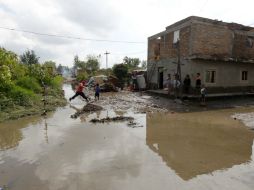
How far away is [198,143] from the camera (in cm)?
770

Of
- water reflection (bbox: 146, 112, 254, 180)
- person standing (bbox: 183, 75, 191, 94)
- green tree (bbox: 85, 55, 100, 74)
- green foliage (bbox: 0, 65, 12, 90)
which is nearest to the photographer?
water reflection (bbox: 146, 112, 254, 180)

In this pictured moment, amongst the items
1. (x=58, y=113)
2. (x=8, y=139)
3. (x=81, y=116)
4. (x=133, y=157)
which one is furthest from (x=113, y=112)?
(x=133, y=157)

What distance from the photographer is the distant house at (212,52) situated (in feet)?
58.3

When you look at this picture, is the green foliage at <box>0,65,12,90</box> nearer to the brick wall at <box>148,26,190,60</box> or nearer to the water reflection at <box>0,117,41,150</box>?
the water reflection at <box>0,117,41,150</box>

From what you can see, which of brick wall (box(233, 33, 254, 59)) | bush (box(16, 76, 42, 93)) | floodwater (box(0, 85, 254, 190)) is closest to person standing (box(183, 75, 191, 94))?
brick wall (box(233, 33, 254, 59))

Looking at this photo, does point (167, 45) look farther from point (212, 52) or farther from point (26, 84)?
point (26, 84)

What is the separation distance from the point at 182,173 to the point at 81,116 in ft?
23.9

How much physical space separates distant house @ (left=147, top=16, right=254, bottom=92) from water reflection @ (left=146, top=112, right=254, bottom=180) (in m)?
7.16

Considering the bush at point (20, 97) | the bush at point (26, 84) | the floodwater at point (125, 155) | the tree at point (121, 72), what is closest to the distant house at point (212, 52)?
the floodwater at point (125, 155)

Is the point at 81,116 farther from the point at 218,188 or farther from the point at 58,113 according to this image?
the point at 218,188

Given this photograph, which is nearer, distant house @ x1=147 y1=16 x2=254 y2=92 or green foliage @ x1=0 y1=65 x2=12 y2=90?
green foliage @ x1=0 y1=65 x2=12 y2=90

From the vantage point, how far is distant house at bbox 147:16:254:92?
17.8m

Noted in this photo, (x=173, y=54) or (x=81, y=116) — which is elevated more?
(x=173, y=54)

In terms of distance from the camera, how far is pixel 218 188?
4750 millimetres
